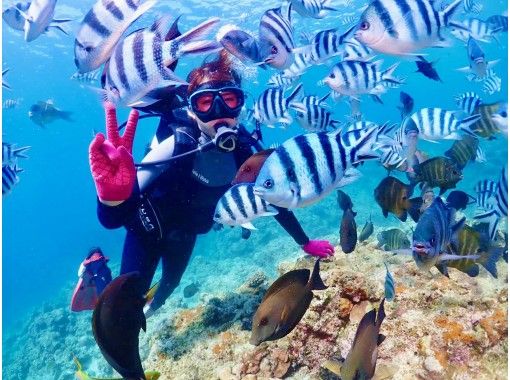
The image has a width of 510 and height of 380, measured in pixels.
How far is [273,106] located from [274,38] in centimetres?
131

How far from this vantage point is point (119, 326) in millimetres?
2004

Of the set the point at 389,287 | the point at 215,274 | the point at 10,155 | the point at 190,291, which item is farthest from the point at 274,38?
the point at 215,274

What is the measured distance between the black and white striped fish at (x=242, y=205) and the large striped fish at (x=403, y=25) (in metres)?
1.54

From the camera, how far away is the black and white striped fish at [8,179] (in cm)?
415

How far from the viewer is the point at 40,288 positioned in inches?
1485

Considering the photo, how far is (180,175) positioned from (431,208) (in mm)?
3201

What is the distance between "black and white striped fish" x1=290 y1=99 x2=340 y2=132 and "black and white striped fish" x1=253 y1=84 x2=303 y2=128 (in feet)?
0.52

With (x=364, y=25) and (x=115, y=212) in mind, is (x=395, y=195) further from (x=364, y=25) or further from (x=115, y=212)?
(x=115, y=212)

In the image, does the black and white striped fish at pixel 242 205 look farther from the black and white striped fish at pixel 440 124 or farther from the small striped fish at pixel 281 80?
the small striped fish at pixel 281 80

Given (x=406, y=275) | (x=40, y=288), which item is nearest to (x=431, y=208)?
(x=406, y=275)

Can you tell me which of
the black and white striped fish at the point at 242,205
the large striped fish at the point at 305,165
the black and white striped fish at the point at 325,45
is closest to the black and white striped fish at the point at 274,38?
the black and white striped fish at the point at 325,45

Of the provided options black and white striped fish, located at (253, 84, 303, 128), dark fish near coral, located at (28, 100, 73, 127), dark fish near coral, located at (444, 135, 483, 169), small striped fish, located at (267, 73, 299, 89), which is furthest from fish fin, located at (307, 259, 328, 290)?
dark fish near coral, located at (28, 100, 73, 127)

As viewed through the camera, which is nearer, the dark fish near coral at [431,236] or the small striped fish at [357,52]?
the dark fish near coral at [431,236]

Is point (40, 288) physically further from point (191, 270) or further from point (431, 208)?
point (431, 208)
